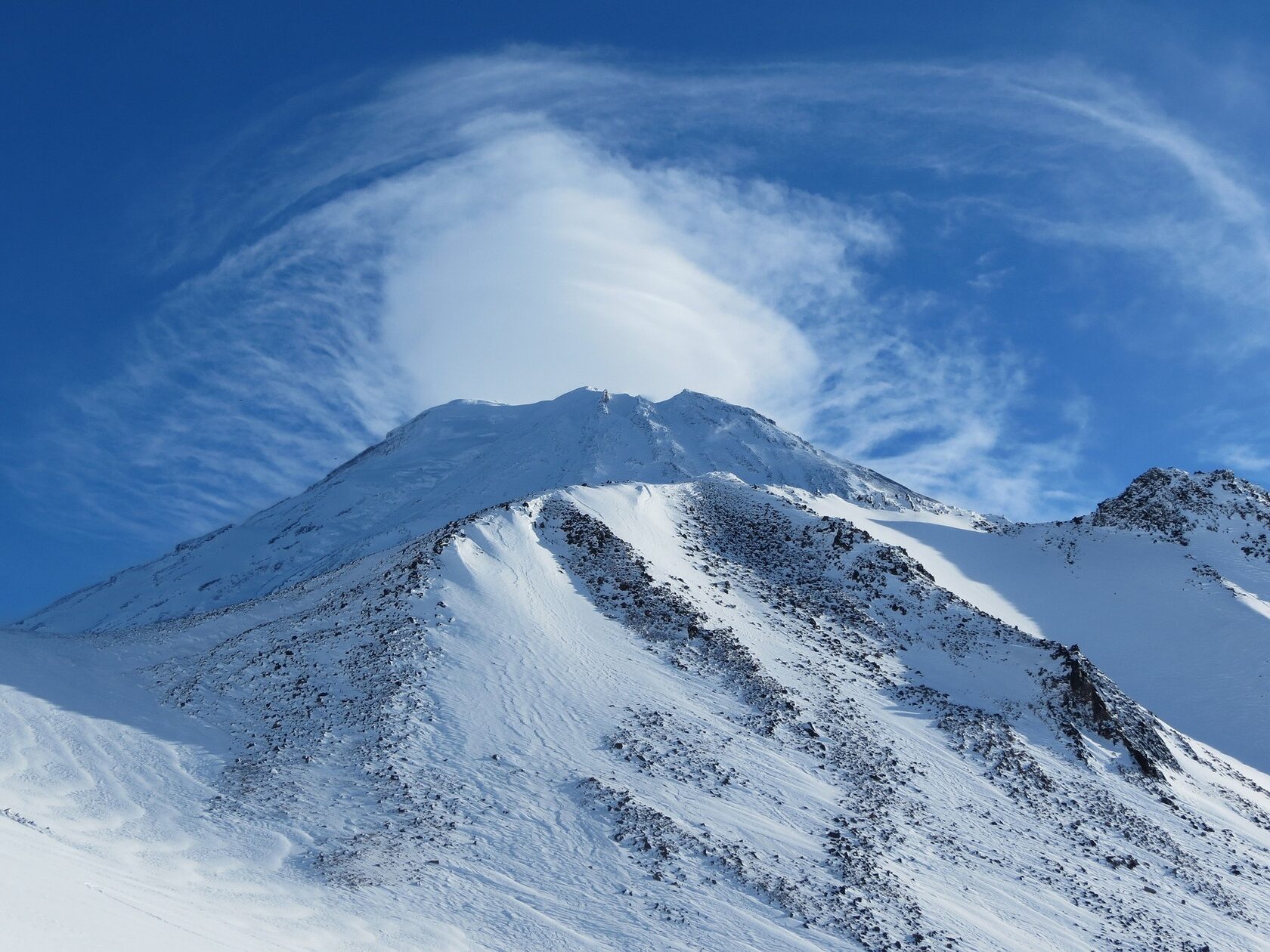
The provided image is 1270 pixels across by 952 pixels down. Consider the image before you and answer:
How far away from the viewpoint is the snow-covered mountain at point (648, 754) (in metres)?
18.2

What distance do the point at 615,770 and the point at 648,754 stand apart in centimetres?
137

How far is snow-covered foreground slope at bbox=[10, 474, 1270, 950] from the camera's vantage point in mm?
18516

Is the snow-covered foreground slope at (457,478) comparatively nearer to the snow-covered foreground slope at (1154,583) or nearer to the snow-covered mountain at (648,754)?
the snow-covered foreground slope at (1154,583)

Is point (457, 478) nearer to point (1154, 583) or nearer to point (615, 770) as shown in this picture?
point (1154, 583)

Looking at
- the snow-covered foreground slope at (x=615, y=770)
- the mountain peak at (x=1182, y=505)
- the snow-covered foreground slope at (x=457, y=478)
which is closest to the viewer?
the snow-covered foreground slope at (x=615, y=770)

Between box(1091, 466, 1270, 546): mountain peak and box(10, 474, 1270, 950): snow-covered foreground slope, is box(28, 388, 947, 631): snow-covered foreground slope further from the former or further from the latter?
box(10, 474, 1270, 950): snow-covered foreground slope

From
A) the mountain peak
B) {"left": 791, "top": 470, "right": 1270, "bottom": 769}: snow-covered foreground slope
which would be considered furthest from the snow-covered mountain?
the mountain peak

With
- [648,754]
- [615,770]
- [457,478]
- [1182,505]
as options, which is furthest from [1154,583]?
[457,478]

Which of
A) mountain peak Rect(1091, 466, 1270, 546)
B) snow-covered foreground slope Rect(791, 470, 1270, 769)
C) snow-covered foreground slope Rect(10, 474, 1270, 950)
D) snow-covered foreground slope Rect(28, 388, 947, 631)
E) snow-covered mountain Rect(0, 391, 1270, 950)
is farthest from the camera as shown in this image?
snow-covered foreground slope Rect(28, 388, 947, 631)

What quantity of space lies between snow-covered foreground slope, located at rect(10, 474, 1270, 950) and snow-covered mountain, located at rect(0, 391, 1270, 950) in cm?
12

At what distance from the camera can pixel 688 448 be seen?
103812mm

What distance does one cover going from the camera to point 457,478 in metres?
94.3

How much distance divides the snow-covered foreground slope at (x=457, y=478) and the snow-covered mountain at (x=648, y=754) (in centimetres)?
3626

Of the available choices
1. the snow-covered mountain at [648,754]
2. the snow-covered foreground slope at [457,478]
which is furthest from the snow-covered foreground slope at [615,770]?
the snow-covered foreground slope at [457,478]
